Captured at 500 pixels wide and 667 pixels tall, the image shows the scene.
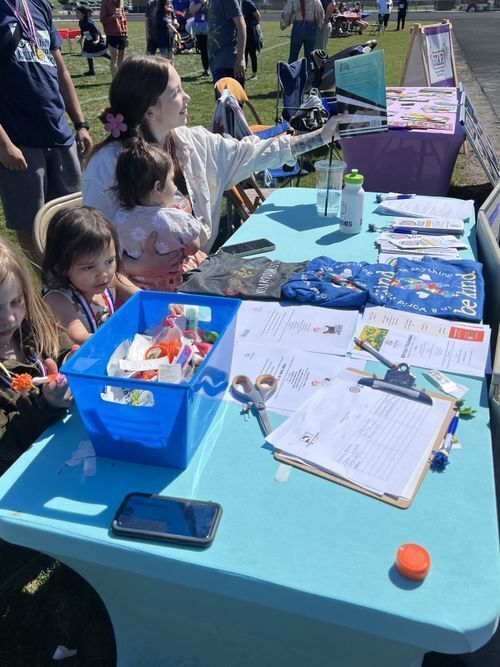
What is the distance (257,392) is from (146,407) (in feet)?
1.13

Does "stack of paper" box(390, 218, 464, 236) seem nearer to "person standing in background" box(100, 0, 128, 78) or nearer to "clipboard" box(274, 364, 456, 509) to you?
"clipboard" box(274, 364, 456, 509)

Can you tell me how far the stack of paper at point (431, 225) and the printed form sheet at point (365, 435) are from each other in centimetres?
114

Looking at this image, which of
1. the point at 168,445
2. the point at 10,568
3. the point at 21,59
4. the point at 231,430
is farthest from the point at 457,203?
the point at 10,568

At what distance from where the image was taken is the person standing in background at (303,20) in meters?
6.93

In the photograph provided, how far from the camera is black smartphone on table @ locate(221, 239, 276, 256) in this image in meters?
2.02

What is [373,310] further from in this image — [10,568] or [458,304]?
[10,568]

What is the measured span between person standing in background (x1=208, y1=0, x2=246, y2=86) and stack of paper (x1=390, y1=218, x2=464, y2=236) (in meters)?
3.89

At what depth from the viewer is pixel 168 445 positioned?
1051mm

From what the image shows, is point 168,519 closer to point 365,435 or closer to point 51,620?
point 365,435

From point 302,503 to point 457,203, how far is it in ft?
6.35

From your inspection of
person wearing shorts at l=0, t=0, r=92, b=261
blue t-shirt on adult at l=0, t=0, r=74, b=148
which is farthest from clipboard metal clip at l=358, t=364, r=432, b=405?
blue t-shirt on adult at l=0, t=0, r=74, b=148

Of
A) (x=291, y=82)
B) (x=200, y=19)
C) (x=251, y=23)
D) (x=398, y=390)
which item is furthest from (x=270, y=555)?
(x=200, y=19)

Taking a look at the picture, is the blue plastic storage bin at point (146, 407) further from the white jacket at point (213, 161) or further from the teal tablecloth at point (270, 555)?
the white jacket at point (213, 161)

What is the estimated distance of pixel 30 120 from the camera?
8.80 ft
